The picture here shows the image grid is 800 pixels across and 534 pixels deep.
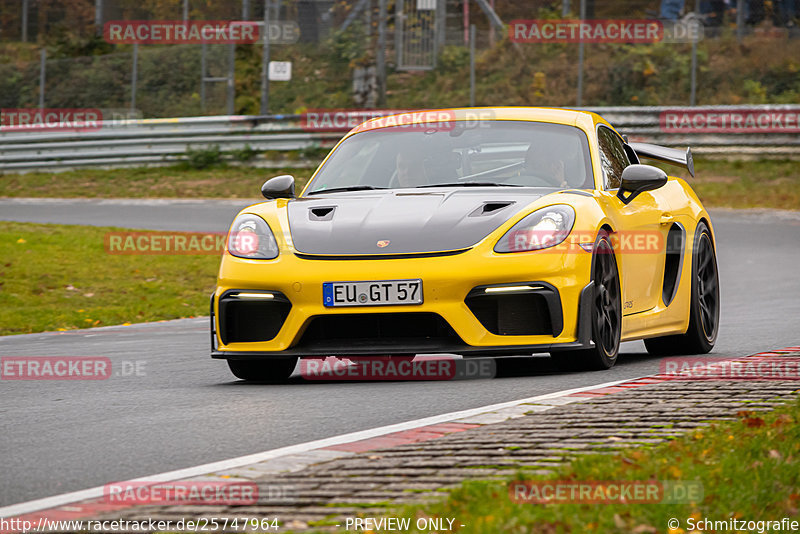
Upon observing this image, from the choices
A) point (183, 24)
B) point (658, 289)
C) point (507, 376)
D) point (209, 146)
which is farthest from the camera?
point (183, 24)

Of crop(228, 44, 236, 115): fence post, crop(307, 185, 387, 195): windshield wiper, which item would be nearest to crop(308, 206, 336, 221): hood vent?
crop(307, 185, 387, 195): windshield wiper

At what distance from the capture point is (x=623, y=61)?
2767 cm

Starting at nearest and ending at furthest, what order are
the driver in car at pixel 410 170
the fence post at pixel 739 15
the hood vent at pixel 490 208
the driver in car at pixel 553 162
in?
the hood vent at pixel 490 208, the driver in car at pixel 553 162, the driver in car at pixel 410 170, the fence post at pixel 739 15

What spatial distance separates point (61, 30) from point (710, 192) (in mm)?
17412

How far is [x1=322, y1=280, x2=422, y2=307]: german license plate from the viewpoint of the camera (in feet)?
21.4

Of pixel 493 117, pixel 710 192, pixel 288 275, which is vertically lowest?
pixel 710 192

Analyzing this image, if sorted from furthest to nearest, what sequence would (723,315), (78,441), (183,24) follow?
1. (183,24)
2. (723,315)
3. (78,441)

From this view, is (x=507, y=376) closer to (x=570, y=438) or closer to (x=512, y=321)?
(x=512, y=321)

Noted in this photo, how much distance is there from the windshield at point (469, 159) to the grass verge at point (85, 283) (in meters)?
4.51

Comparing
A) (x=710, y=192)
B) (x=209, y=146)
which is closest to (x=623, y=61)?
(x=710, y=192)

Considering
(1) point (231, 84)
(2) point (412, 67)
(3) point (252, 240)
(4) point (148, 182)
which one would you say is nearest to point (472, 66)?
(2) point (412, 67)

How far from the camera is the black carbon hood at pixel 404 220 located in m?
6.63

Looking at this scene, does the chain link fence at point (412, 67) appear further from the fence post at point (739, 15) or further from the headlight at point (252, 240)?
the headlight at point (252, 240)

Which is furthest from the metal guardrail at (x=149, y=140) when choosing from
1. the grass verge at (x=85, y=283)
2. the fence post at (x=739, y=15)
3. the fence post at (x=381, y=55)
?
the grass verge at (x=85, y=283)
